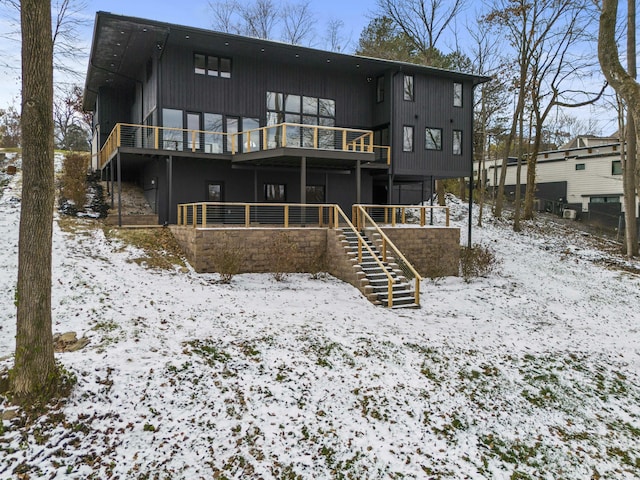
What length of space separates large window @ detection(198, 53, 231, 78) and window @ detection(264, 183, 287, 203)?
4.83 m

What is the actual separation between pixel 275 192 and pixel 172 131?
481cm

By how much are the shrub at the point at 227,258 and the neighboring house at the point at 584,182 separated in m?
24.1

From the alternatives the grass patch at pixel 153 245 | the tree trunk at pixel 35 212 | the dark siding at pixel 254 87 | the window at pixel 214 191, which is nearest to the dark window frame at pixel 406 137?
the dark siding at pixel 254 87

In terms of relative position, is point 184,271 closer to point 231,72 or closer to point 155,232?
point 155,232

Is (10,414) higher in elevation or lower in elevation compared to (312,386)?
higher

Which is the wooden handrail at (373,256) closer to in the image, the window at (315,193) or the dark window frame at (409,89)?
the window at (315,193)

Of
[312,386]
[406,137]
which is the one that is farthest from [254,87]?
[312,386]

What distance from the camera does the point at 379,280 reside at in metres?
11.7

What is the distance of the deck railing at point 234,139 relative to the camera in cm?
1557

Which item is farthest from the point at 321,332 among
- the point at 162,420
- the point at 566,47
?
the point at 566,47

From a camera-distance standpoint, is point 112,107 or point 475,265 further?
point 112,107

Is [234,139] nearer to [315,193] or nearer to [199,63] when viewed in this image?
[199,63]

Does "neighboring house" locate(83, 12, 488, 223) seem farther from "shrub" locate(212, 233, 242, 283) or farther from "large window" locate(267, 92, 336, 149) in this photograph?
"shrub" locate(212, 233, 242, 283)

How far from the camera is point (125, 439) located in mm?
4578
